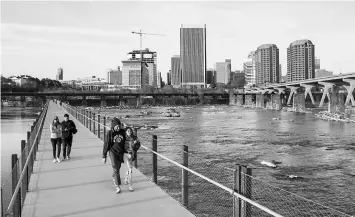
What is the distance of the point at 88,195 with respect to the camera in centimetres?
891

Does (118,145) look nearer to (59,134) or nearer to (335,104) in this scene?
(59,134)

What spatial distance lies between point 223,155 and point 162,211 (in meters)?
18.6

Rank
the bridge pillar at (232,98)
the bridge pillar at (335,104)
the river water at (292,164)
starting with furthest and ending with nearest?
1. the bridge pillar at (232,98)
2. the bridge pillar at (335,104)
3. the river water at (292,164)

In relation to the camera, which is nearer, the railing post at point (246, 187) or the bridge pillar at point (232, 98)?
the railing post at point (246, 187)

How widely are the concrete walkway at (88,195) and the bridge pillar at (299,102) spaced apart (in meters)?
102

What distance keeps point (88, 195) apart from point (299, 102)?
4379 inches

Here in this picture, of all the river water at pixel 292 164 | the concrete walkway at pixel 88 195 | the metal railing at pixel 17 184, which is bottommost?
the river water at pixel 292 164

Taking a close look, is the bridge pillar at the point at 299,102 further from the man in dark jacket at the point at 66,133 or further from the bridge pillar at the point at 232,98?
the man in dark jacket at the point at 66,133

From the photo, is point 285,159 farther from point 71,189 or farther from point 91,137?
point 71,189

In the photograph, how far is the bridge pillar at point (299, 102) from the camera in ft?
354

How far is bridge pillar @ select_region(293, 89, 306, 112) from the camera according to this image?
10781 centimetres

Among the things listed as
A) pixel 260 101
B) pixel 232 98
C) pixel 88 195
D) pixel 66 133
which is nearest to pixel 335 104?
pixel 260 101

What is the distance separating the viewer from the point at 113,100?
19862cm

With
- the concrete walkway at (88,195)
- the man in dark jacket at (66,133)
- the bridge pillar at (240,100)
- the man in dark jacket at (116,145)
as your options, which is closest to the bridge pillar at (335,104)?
the man in dark jacket at (66,133)
